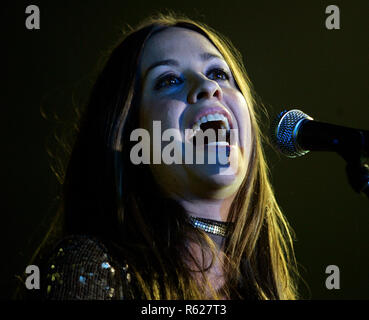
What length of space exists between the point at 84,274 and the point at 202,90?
52cm

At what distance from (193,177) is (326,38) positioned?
0.86 metres

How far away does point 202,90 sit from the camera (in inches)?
49.3

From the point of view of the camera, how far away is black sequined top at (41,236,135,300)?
0.98 metres

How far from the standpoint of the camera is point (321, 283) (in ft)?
5.78

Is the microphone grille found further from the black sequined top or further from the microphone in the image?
the black sequined top

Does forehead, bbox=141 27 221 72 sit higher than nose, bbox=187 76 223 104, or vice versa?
forehead, bbox=141 27 221 72

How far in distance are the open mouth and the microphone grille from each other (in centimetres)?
23

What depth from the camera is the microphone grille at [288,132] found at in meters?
0.98

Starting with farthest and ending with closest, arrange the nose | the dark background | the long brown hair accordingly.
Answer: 1. the dark background
2. the nose
3. the long brown hair

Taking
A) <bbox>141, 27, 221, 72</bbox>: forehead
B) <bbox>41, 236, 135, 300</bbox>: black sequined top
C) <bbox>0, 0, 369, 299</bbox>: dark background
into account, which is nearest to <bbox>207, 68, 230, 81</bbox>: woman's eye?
<bbox>141, 27, 221, 72</bbox>: forehead

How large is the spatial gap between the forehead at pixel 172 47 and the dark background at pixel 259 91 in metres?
0.33

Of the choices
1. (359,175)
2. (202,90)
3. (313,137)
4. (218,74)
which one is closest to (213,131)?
(202,90)

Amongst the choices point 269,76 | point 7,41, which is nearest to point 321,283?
point 269,76
